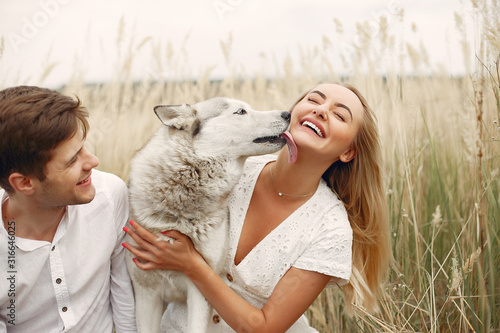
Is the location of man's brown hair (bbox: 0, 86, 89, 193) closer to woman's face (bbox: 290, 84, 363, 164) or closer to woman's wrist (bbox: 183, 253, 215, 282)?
woman's wrist (bbox: 183, 253, 215, 282)

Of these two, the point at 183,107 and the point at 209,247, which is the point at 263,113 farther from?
the point at 209,247

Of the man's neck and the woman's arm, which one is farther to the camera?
the woman's arm

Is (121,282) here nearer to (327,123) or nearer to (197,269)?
(197,269)

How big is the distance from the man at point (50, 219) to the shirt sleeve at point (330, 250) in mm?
969

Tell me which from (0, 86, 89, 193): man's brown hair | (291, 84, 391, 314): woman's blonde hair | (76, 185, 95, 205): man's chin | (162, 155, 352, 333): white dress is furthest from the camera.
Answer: (291, 84, 391, 314): woman's blonde hair

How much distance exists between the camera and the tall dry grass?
2.17 m

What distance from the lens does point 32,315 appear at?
1950 millimetres

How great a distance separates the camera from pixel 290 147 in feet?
7.33

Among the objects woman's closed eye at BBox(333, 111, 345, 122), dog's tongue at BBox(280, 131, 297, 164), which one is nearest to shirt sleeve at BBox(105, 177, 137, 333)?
dog's tongue at BBox(280, 131, 297, 164)

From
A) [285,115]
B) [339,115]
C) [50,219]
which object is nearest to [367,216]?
[339,115]

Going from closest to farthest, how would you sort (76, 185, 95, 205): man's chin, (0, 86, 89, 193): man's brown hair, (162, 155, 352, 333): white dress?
(0, 86, 89, 193): man's brown hair
(76, 185, 95, 205): man's chin
(162, 155, 352, 333): white dress

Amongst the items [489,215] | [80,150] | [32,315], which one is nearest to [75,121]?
[80,150]

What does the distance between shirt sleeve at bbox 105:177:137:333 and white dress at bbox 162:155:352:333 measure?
28 cm

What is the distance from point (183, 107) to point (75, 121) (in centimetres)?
58
